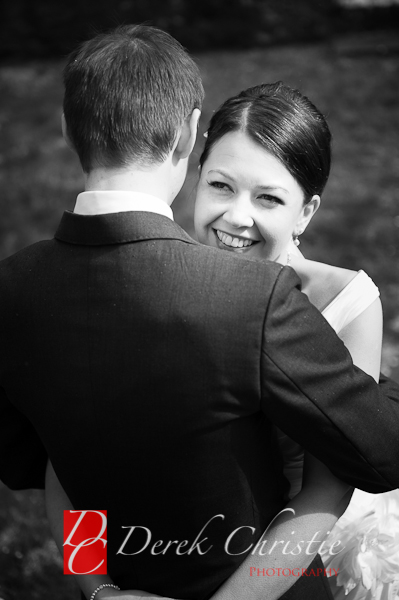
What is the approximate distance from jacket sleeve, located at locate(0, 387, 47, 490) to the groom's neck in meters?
0.70

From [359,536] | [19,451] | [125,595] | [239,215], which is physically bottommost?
[359,536]

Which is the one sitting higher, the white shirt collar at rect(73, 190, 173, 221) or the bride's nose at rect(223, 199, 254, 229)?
the white shirt collar at rect(73, 190, 173, 221)

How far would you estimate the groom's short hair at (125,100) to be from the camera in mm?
1626

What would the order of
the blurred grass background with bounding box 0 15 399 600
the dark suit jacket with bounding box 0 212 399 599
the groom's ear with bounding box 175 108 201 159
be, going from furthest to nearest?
1. the blurred grass background with bounding box 0 15 399 600
2. the groom's ear with bounding box 175 108 201 159
3. the dark suit jacket with bounding box 0 212 399 599

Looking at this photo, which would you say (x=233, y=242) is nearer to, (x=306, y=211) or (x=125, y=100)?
(x=306, y=211)

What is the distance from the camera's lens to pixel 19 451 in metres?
2.16

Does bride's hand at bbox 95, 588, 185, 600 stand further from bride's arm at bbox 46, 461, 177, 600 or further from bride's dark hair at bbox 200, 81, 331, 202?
bride's dark hair at bbox 200, 81, 331, 202

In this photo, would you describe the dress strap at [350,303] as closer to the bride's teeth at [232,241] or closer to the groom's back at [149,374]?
the bride's teeth at [232,241]

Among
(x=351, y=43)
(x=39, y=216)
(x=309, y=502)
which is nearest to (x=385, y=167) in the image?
(x=351, y=43)

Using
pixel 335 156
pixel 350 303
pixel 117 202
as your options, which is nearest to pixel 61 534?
pixel 117 202

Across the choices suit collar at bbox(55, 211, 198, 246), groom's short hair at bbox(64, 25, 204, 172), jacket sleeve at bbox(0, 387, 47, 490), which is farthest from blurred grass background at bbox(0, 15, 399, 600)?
groom's short hair at bbox(64, 25, 204, 172)

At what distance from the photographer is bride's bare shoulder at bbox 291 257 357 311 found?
2.41 meters

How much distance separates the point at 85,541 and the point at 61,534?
172 millimetres

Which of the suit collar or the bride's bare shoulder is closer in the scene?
the suit collar
